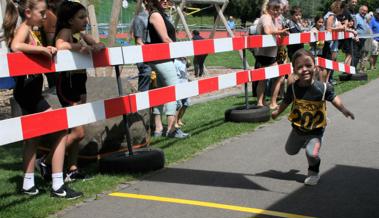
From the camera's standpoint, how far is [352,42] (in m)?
14.1

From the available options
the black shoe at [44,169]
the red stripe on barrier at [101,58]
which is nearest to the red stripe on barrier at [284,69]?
the red stripe on barrier at [101,58]

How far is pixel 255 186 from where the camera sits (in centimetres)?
529

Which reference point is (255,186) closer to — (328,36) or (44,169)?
(44,169)

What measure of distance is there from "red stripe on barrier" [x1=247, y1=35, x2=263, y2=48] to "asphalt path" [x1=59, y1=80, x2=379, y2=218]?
164 centimetres

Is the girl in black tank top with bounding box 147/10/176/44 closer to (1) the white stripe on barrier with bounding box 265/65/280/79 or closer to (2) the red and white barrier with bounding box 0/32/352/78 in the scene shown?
(2) the red and white barrier with bounding box 0/32/352/78

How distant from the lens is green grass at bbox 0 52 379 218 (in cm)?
479

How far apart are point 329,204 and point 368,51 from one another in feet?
42.5

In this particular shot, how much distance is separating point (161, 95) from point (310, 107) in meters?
1.86

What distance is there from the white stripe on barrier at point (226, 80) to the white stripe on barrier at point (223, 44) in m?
0.36

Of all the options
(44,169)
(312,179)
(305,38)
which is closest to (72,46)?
(44,169)

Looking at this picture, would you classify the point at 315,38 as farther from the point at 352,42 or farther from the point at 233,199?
the point at 233,199

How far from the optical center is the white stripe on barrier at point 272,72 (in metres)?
8.95

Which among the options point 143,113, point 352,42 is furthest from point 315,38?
point 143,113

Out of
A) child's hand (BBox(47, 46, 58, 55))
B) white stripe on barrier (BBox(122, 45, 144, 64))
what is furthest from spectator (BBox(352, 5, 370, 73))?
child's hand (BBox(47, 46, 58, 55))
